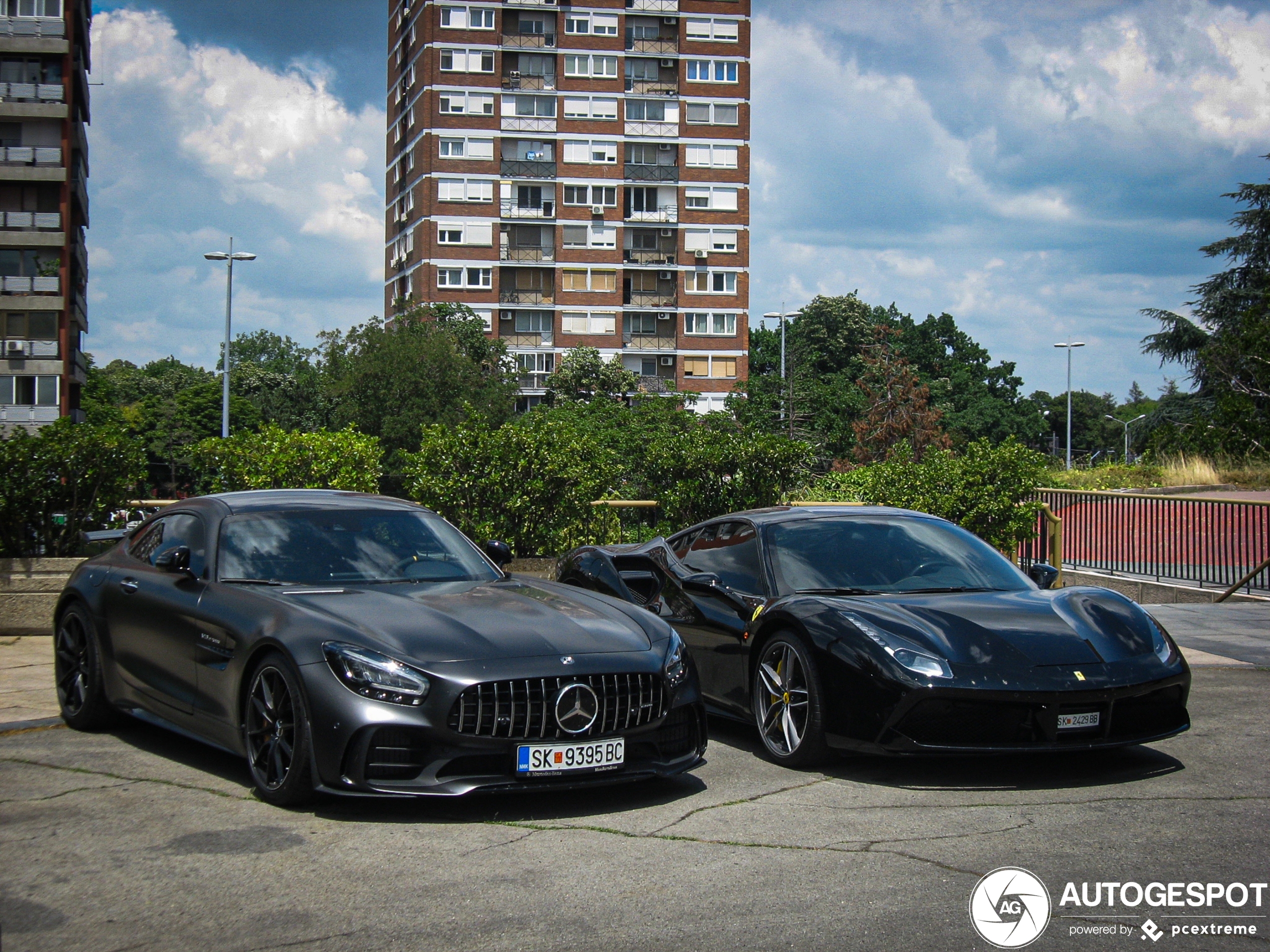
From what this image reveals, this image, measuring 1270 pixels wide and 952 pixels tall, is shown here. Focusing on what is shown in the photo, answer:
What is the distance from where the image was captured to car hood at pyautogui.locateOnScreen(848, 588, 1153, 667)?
5.86 metres

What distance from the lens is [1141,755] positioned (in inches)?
259

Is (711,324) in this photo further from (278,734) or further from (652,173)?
(278,734)

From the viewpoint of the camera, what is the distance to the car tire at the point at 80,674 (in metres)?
6.88

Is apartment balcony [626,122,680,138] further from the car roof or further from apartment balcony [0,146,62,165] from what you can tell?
the car roof

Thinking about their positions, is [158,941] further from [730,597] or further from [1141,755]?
[1141,755]

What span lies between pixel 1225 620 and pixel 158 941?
43.6ft

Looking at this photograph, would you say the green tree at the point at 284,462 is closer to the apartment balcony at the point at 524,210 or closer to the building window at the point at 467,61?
the apartment balcony at the point at 524,210

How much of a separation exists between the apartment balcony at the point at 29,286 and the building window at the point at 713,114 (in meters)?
39.6

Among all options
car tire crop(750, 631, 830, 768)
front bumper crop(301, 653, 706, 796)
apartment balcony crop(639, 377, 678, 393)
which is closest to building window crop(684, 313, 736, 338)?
apartment balcony crop(639, 377, 678, 393)

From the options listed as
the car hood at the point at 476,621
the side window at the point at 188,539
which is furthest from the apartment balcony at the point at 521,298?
the car hood at the point at 476,621

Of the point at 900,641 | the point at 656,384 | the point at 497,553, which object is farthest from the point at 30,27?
the point at 900,641

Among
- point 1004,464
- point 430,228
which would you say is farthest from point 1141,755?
point 430,228

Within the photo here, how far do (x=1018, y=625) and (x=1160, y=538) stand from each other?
14.5m

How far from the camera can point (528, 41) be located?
255 feet
